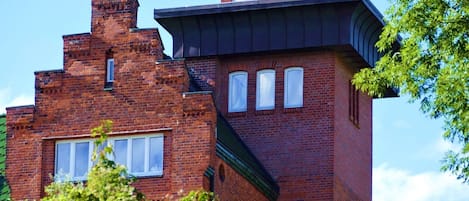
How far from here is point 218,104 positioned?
51750 millimetres

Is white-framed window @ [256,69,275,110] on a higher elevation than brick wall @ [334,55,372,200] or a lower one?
higher

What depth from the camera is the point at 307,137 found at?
50.5 meters

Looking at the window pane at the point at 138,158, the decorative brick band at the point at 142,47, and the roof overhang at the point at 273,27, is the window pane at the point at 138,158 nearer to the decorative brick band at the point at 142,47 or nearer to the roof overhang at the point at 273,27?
the decorative brick band at the point at 142,47

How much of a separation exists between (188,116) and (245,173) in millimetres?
4023

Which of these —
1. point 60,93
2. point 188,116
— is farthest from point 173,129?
point 60,93

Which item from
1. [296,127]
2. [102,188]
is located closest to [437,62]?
[102,188]

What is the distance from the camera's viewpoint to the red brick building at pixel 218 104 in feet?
139

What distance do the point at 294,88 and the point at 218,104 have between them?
2477mm

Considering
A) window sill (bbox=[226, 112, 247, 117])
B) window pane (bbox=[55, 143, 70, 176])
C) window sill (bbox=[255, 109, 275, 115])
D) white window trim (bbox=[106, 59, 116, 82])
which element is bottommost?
window pane (bbox=[55, 143, 70, 176])

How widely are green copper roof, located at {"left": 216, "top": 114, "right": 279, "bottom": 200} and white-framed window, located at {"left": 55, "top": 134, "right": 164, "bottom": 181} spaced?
171 cm

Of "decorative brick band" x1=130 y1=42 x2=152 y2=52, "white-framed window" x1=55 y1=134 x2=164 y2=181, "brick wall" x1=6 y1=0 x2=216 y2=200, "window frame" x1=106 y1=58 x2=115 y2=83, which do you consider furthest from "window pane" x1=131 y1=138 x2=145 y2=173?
"decorative brick band" x1=130 y1=42 x2=152 y2=52

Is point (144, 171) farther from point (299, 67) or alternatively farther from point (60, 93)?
point (299, 67)

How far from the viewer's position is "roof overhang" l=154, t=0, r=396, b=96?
165ft

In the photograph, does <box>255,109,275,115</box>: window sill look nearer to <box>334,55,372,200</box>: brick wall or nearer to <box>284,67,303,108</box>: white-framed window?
<box>284,67,303,108</box>: white-framed window
